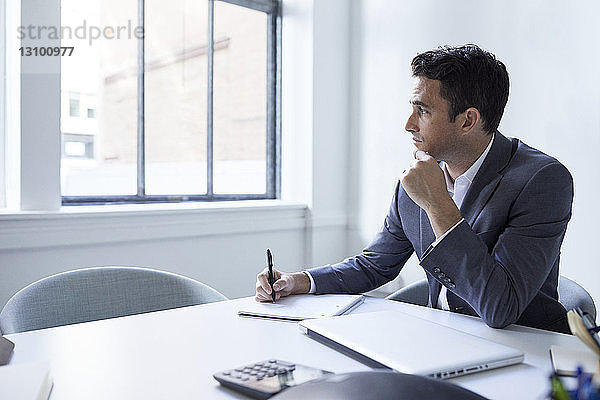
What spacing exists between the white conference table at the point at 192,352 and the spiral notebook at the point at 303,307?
0.10 ft

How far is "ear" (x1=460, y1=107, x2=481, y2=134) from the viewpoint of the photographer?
1.77 m

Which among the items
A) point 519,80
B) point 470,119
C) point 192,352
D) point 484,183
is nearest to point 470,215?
point 484,183

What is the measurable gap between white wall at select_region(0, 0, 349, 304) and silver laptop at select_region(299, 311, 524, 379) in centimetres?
139

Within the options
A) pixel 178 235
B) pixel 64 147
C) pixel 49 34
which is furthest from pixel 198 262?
pixel 49 34

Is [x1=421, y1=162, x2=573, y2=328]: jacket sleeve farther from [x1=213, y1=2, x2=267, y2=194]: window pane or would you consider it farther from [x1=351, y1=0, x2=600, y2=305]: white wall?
[x1=213, y1=2, x2=267, y2=194]: window pane

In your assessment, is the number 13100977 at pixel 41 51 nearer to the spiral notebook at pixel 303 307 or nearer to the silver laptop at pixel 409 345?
the spiral notebook at pixel 303 307

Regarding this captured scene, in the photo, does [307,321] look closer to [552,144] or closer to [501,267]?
[501,267]

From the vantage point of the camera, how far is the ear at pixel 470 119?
1.77 m

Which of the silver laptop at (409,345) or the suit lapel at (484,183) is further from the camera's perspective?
the suit lapel at (484,183)

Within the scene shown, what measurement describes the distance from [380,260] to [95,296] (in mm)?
784

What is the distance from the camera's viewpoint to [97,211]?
2.43 meters

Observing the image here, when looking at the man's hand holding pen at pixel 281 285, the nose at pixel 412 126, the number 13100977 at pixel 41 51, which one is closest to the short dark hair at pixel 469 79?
the nose at pixel 412 126

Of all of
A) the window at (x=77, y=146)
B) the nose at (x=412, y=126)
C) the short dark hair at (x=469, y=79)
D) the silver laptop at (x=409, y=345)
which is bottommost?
the silver laptop at (x=409, y=345)

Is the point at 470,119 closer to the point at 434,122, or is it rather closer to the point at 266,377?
the point at 434,122
